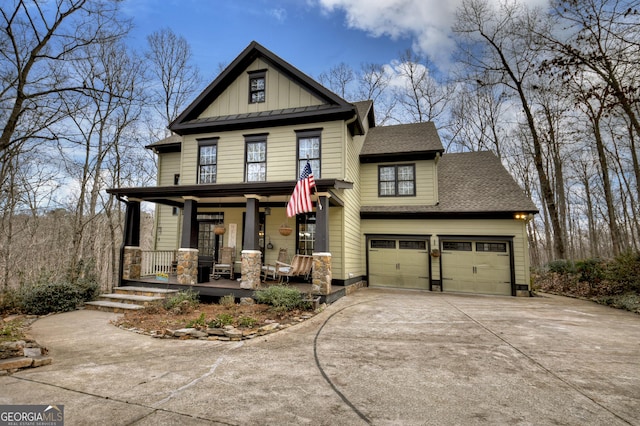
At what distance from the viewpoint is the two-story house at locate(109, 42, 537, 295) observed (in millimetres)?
9555

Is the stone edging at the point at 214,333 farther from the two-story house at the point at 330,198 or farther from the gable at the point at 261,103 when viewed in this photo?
the gable at the point at 261,103

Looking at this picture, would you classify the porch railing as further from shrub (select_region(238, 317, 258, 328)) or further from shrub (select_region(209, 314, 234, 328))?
shrub (select_region(238, 317, 258, 328))

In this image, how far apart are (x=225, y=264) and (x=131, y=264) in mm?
2707

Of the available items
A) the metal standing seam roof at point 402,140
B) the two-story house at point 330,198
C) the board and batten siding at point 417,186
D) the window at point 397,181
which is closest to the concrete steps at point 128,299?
the two-story house at point 330,198

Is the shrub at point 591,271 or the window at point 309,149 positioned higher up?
the window at point 309,149

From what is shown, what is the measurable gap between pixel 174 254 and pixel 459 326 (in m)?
9.75

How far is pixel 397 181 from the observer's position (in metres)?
12.0

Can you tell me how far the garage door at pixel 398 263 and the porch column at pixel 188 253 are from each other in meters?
6.44

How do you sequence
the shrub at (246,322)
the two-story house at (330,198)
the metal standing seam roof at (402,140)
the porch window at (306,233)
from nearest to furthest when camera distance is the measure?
the shrub at (246,322), the two-story house at (330,198), the porch window at (306,233), the metal standing seam roof at (402,140)

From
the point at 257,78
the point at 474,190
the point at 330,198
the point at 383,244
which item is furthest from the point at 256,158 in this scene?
the point at 474,190

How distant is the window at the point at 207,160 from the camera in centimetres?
1067

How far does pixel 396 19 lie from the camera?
14898 millimetres

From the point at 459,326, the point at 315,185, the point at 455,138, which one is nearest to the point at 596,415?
the point at 459,326

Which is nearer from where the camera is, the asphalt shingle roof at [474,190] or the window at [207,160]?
the window at [207,160]
